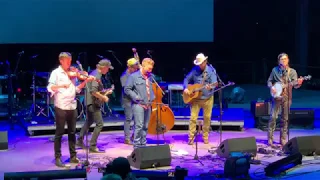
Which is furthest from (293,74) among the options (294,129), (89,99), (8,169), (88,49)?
(88,49)

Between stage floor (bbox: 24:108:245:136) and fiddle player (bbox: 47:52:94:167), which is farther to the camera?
stage floor (bbox: 24:108:245:136)

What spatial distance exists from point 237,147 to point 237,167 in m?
1.28

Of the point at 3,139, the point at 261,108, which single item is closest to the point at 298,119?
the point at 261,108

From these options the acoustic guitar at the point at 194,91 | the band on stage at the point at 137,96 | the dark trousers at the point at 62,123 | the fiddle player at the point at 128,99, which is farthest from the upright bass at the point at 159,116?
the dark trousers at the point at 62,123

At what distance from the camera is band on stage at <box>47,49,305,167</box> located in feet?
27.4

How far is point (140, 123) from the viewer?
9125 millimetres

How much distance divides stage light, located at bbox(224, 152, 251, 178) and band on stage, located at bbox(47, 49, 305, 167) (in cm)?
196

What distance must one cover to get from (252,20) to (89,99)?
15334 mm

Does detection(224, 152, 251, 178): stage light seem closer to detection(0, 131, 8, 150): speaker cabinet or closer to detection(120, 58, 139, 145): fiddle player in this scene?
detection(120, 58, 139, 145): fiddle player

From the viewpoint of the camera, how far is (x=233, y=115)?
13141 mm

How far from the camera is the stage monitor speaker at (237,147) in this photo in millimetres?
8969

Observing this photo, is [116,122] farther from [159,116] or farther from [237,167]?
[237,167]

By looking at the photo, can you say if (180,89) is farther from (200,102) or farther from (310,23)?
(310,23)

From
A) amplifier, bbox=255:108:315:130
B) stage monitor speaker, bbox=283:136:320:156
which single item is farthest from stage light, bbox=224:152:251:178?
amplifier, bbox=255:108:315:130
